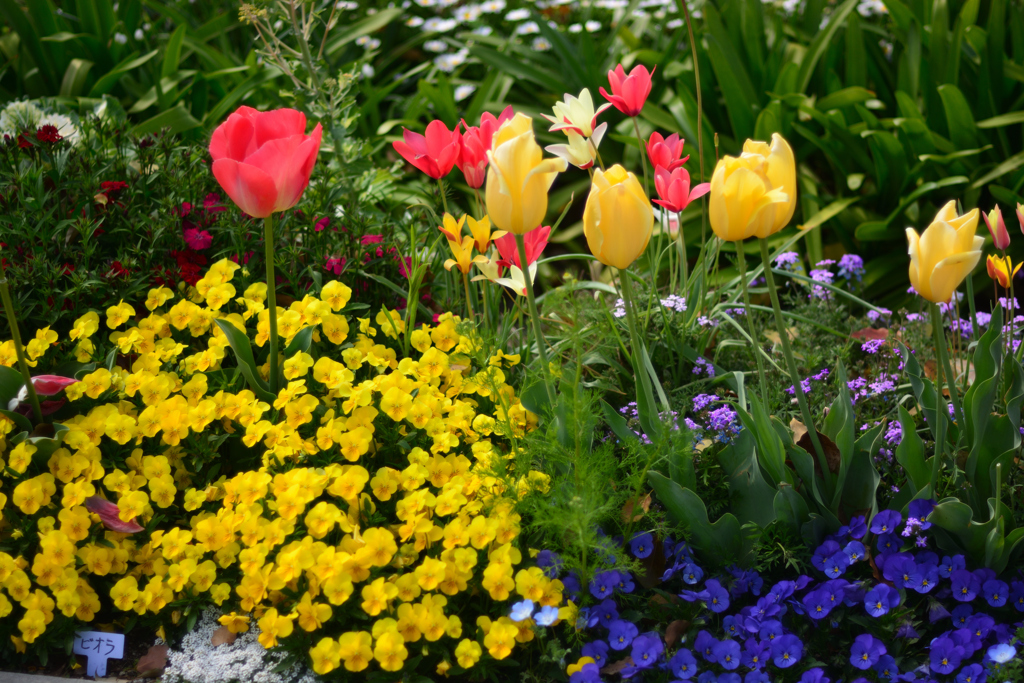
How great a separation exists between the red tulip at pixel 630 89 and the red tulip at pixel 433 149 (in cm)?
39

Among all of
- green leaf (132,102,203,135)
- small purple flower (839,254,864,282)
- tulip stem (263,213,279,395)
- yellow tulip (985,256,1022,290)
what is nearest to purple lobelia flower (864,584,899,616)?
yellow tulip (985,256,1022,290)

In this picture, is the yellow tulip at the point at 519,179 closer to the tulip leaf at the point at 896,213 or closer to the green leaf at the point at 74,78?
the tulip leaf at the point at 896,213

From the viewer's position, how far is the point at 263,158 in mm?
1368

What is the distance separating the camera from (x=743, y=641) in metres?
1.38

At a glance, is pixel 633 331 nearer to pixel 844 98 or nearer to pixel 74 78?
pixel 844 98

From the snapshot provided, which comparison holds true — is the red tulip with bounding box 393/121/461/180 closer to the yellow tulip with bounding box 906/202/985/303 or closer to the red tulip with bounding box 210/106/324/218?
the red tulip with bounding box 210/106/324/218

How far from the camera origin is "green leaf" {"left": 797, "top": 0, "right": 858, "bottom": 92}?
3551 millimetres

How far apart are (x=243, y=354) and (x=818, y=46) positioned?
10.2 feet

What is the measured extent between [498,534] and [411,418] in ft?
1.07

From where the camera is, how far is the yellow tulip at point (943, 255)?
1160 millimetres

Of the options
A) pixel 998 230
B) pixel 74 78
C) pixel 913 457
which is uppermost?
pixel 998 230

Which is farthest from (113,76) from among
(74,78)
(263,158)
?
(263,158)

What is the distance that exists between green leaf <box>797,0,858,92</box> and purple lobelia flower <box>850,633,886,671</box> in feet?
9.49

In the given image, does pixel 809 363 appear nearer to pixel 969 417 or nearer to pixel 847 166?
pixel 969 417
